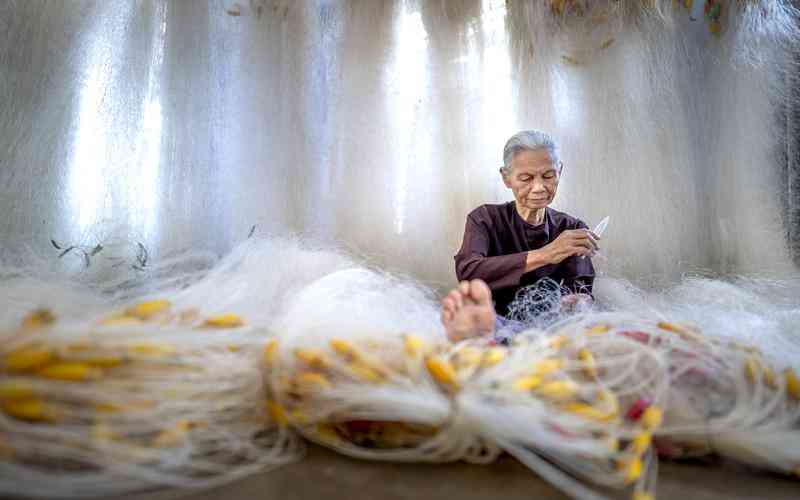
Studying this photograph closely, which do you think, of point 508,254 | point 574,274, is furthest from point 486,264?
point 574,274

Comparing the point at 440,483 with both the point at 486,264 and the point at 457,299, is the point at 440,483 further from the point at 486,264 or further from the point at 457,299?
the point at 486,264

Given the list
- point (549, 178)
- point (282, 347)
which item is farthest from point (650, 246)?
point (282, 347)

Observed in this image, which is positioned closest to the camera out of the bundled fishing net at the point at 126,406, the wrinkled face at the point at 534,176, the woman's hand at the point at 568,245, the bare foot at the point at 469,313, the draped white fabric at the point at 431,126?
the bundled fishing net at the point at 126,406

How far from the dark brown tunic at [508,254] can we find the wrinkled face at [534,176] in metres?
0.10

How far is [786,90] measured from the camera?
78.3 inches

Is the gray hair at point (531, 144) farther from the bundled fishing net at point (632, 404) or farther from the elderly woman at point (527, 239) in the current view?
the bundled fishing net at point (632, 404)

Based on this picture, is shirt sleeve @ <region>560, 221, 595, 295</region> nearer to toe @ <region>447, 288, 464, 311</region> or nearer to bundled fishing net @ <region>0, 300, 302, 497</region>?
toe @ <region>447, 288, 464, 311</region>

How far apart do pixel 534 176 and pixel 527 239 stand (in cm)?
21

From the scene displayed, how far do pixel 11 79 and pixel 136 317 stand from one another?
1.51 meters

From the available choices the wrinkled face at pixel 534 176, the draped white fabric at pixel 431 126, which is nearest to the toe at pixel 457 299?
the wrinkled face at pixel 534 176

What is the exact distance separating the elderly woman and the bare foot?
15.1 inches

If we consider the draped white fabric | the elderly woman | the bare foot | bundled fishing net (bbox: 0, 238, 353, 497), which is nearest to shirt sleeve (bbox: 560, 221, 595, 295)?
the elderly woman

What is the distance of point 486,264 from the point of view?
1.42 metres

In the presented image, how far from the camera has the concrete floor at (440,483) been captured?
64 cm
